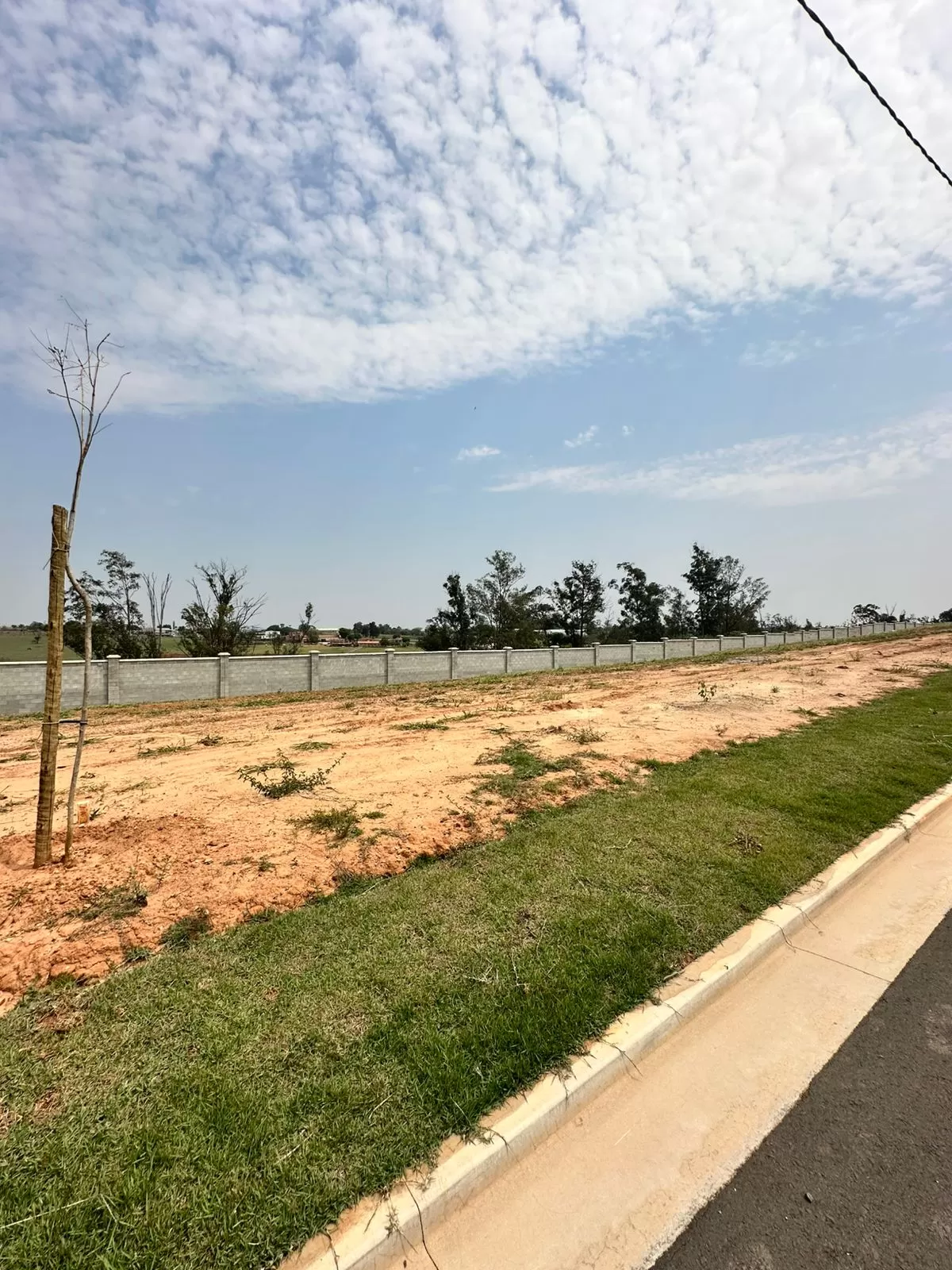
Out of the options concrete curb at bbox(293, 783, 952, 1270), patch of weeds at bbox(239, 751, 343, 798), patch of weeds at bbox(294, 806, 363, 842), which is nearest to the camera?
concrete curb at bbox(293, 783, 952, 1270)

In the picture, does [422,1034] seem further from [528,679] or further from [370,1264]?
[528,679]

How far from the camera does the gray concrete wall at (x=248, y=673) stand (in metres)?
16.8

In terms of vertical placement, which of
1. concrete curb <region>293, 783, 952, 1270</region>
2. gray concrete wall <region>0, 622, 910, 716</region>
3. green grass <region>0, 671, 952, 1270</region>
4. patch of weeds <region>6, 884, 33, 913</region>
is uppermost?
gray concrete wall <region>0, 622, 910, 716</region>

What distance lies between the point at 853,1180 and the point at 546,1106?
3.75ft

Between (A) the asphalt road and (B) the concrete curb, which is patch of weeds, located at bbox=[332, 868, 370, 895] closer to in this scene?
(B) the concrete curb

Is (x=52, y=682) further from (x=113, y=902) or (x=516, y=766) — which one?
(x=516, y=766)

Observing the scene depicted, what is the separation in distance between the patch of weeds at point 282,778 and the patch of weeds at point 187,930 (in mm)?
2508

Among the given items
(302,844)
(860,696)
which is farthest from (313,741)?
(860,696)

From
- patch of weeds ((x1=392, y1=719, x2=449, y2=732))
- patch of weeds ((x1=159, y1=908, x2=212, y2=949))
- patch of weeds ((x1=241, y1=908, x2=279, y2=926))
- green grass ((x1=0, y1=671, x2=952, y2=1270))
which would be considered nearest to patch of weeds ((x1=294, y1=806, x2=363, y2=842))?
green grass ((x1=0, y1=671, x2=952, y2=1270))

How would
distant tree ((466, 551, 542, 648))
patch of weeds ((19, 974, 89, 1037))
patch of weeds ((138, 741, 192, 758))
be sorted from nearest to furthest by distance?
patch of weeds ((19, 974, 89, 1037)) → patch of weeds ((138, 741, 192, 758)) → distant tree ((466, 551, 542, 648))

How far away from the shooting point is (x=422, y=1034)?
2680 mm

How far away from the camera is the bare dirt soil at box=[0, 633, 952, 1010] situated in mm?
3854

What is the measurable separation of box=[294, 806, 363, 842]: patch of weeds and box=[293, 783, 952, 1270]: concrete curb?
3.04m

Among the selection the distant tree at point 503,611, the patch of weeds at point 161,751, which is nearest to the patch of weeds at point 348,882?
the patch of weeds at point 161,751
